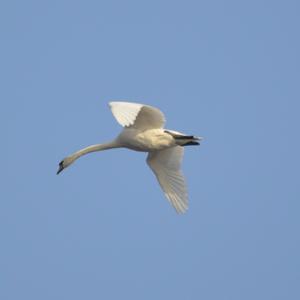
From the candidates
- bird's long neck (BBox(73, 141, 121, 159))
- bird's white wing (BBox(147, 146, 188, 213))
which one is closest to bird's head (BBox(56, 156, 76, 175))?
bird's long neck (BBox(73, 141, 121, 159))

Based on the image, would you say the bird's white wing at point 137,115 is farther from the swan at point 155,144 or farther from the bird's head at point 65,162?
the bird's head at point 65,162

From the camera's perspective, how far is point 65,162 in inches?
1032

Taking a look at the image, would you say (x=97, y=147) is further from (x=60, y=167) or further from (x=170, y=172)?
(x=170, y=172)

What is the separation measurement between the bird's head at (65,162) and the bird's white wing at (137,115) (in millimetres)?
2905

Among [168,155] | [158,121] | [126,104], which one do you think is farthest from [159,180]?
[126,104]

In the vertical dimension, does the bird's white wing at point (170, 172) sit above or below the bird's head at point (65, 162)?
below

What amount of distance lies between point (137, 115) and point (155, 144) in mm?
1288

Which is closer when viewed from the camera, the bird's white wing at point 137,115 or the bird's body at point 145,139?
the bird's white wing at point 137,115

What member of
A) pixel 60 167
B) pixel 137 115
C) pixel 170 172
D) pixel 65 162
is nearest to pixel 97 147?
pixel 65 162

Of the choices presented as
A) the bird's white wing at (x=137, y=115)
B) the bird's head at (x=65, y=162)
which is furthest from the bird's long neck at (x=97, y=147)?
the bird's white wing at (x=137, y=115)

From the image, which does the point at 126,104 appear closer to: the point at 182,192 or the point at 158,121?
the point at 158,121

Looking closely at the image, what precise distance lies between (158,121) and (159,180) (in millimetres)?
2475

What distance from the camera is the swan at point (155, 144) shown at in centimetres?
2130

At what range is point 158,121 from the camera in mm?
23672
